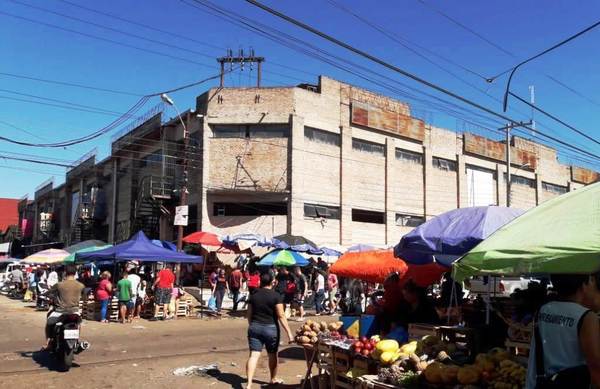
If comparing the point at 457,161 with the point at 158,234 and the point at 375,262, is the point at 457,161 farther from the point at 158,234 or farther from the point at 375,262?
the point at 375,262

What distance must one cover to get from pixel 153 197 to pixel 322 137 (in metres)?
10.9

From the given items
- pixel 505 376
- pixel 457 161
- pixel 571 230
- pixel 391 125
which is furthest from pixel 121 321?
pixel 457 161

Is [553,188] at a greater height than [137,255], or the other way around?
[553,188]

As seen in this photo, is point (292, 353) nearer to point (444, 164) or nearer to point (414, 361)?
point (414, 361)

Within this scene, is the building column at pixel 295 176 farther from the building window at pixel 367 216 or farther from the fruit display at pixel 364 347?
the fruit display at pixel 364 347

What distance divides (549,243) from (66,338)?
8383 millimetres

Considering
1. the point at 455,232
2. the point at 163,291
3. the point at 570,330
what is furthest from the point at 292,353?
the point at 570,330

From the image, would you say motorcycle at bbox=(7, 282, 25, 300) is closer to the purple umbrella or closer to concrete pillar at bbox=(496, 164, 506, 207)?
the purple umbrella

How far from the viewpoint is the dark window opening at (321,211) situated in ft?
107

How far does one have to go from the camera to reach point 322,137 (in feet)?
112

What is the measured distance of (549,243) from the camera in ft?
13.4

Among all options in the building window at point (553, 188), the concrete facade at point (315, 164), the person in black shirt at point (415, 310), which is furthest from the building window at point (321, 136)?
the person in black shirt at point (415, 310)

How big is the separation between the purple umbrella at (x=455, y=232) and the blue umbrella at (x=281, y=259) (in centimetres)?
1072

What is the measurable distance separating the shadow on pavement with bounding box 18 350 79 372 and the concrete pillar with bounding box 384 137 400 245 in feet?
87.7
